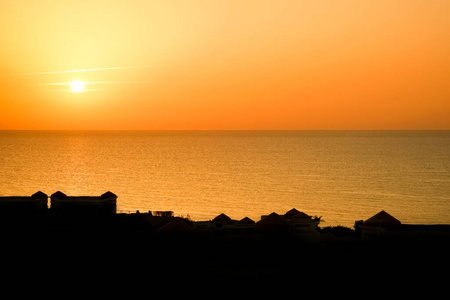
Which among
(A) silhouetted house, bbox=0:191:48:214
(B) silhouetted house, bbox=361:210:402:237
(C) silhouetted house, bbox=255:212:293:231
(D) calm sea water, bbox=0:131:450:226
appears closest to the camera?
(C) silhouetted house, bbox=255:212:293:231

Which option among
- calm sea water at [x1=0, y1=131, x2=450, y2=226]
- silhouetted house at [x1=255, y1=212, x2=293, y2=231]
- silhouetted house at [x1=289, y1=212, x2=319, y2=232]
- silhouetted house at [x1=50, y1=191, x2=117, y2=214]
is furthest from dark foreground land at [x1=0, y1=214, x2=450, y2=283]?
calm sea water at [x1=0, y1=131, x2=450, y2=226]

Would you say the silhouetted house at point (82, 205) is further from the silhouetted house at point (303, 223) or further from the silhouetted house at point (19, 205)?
the silhouetted house at point (303, 223)

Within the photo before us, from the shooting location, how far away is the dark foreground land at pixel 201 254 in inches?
1041

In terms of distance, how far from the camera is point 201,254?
92.3ft

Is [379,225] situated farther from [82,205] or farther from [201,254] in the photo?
[82,205]

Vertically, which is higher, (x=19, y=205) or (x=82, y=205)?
(x=19, y=205)

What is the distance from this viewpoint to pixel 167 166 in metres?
152

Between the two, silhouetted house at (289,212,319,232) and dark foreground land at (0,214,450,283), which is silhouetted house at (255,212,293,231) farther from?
silhouetted house at (289,212,319,232)

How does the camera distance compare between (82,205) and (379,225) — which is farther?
(82,205)

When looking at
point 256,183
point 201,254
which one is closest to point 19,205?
point 201,254

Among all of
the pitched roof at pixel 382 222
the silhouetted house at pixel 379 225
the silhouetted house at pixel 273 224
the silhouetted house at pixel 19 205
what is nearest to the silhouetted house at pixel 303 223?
the silhouetted house at pixel 273 224

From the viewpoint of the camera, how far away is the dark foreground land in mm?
26438

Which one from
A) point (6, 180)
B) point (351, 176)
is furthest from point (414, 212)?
point (6, 180)

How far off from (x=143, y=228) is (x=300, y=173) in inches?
4031
